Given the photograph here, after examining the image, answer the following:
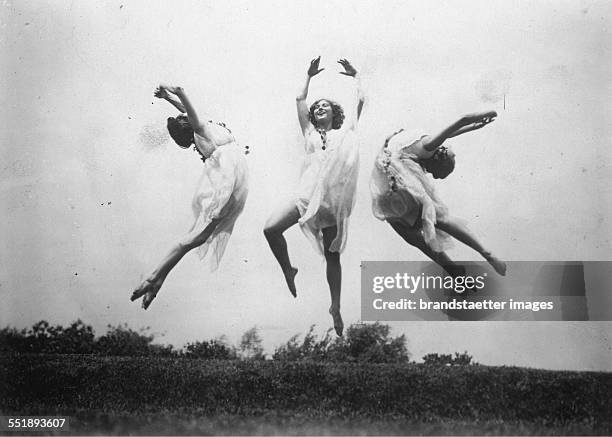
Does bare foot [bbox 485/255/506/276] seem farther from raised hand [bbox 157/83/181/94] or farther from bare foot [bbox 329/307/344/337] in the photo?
raised hand [bbox 157/83/181/94]

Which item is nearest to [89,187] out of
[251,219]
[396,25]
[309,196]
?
[251,219]

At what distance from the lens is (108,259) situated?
479 centimetres

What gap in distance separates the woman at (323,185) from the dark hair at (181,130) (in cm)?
68

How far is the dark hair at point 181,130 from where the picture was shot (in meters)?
4.82

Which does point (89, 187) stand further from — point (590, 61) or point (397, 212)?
point (590, 61)

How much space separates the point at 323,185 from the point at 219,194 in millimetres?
623

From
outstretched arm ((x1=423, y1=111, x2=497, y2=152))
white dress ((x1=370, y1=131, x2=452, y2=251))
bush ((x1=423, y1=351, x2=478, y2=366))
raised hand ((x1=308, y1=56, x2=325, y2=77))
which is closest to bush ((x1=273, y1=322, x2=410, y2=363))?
bush ((x1=423, y1=351, x2=478, y2=366))

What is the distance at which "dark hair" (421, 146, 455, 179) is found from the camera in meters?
4.64

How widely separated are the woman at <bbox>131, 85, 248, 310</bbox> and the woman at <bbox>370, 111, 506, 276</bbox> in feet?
2.69

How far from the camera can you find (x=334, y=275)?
4.66 metres

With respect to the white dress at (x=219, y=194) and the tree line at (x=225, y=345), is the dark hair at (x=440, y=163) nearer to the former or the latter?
the tree line at (x=225, y=345)

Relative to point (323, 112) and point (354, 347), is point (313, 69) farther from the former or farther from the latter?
point (354, 347)

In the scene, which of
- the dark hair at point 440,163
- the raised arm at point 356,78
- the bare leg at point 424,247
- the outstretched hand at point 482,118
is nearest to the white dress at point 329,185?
the raised arm at point 356,78

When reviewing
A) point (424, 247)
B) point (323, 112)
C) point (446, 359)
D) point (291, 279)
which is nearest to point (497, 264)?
point (424, 247)
